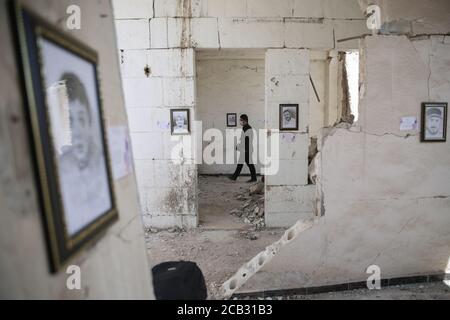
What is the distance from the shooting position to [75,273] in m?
1.26

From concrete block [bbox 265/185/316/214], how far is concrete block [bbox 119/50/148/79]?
3078 millimetres

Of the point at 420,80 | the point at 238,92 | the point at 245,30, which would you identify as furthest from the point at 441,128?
the point at 238,92

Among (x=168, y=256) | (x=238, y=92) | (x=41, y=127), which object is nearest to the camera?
(x=41, y=127)

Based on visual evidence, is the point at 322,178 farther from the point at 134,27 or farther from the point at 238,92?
the point at 238,92

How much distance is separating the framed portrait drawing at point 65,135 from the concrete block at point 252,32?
16.4 ft

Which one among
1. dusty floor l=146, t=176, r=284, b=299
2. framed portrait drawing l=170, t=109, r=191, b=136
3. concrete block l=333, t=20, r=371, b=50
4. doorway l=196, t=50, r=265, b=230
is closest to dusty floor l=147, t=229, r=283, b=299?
dusty floor l=146, t=176, r=284, b=299

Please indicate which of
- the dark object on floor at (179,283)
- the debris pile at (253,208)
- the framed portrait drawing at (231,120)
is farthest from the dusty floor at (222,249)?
the framed portrait drawing at (231,120)

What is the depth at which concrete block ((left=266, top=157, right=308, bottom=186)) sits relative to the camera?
6418mm

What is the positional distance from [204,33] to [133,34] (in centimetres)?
123

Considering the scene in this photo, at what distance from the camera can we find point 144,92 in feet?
20.7

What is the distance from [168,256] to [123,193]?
3.75 metres

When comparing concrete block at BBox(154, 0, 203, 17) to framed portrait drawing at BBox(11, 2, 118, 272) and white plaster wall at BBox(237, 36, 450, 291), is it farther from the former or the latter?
framed portrait drawing at BBox(11, 2, 118, 272)

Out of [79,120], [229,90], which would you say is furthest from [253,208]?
[79,120]

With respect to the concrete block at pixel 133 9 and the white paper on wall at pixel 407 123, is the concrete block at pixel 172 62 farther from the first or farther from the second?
the white paper on wall at pixel 407 123
